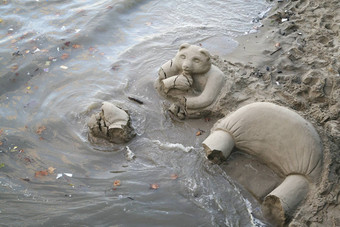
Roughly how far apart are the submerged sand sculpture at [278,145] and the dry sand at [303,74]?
0.15 m

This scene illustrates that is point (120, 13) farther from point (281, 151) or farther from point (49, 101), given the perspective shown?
point (281, 151)

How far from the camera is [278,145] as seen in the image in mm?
4035

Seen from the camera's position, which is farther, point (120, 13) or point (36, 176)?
point (120, 13)

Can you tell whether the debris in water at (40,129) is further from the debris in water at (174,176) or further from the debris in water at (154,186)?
the debris in water at (174,176)

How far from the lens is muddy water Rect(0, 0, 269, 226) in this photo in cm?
404

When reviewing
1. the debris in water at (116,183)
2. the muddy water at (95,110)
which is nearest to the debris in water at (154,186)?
the muddy water at (95,110)

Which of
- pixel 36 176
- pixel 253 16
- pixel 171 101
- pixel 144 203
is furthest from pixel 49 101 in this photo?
pixel 253 16

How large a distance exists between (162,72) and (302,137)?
2421 mm

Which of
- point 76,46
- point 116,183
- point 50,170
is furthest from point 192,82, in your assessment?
point 76,46

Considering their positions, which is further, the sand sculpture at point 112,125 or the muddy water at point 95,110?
the sand sculpture at point 112,125

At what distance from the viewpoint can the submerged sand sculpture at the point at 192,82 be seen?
499 centimetres

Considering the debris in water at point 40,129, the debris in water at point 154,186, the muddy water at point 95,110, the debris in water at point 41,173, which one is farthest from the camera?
the debris in water at point 40,129

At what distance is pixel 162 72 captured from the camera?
5422 mm

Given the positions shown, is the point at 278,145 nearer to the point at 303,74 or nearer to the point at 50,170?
the point at 303,74
